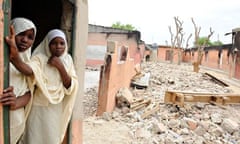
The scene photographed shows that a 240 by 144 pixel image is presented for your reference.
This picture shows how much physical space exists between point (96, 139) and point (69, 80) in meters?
3.29

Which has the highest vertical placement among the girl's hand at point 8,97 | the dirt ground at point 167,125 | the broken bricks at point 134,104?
the girl's hand at point 8,97

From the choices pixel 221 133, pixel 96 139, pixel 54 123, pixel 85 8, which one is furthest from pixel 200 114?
pixel 54 123

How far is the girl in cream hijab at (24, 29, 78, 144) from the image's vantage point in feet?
6.82

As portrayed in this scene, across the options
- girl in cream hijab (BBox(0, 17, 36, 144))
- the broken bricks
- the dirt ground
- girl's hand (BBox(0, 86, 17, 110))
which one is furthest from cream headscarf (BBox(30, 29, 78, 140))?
the broken bricks

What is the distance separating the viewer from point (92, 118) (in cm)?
659

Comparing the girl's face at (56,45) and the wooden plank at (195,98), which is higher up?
the girl's face at (56,45)

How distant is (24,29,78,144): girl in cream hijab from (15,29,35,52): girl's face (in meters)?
0.14

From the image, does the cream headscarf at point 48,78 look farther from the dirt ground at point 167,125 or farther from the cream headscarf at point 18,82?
the dirt ground at point 167,125

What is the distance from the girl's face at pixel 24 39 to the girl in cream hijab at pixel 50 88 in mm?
142

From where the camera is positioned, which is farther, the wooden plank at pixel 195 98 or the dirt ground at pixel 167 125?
the wooden plank at pixel 195 98

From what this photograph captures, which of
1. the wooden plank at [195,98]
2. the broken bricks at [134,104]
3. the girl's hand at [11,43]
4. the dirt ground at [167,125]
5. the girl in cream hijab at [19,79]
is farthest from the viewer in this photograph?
the wooden plank at [195,98]

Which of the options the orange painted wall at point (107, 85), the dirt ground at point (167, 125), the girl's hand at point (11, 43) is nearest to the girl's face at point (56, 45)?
the girl's hand at point (11, 43)

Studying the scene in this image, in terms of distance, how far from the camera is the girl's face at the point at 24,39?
5.92 feet

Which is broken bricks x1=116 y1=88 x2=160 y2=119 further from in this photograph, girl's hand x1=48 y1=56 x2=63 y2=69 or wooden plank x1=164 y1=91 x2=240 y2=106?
girl's hand x1=48 y1=56 x2=63 y2=69
